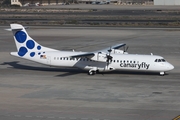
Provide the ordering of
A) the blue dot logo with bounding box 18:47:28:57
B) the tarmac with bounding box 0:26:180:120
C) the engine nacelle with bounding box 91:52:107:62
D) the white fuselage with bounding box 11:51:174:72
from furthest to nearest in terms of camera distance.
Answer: the blue dot logo with bounding box 18:47:28:57 → the engine nacelle with bounding box 91:52:107:62 → the white fuselage with bounding box 11:51:174:72 → the tarmac with bounding box 0:26:180:120

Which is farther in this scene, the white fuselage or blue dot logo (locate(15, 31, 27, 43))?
blue dot logo (locate(15, 31, 27, 43))

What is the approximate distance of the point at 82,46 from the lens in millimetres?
67375

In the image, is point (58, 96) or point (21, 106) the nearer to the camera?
point (21, 106)

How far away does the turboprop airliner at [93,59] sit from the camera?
44531mm

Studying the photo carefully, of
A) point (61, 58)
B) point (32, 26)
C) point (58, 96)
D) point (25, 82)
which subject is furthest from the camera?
point (32, 26)

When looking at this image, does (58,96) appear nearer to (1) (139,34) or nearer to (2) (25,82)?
(2) (25,82)

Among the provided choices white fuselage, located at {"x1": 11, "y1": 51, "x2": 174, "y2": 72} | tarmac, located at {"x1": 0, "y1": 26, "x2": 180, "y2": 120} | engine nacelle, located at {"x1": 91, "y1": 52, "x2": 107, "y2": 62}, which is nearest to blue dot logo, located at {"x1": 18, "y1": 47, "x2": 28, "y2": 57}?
white fuselage, located at {"x1": 11, "y1": 51, "x2": 174, "y2": 72}

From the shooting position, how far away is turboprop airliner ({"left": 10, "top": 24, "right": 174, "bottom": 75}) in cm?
4453

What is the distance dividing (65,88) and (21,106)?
23.2ft

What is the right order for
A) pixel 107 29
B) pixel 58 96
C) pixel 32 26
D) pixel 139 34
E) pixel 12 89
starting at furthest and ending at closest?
pixel 32 26 < pixel 107 29 < pixel 139 34 < pixel 12 89 < pixel 58 96

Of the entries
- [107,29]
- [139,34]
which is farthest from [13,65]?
[107,29]

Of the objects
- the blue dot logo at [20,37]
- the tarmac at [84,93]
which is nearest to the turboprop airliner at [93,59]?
the blue dot logo at [20,37]

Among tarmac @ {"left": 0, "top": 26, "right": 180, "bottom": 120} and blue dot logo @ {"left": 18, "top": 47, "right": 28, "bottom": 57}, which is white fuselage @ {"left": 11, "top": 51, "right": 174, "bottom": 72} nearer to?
tarmac @ {"left": 0, "top": 26, "right": 180, "bottom": 120}

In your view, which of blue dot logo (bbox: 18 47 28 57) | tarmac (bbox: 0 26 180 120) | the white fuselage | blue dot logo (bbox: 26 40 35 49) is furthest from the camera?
blue dot logo (bbox: 26 40 35 49)
